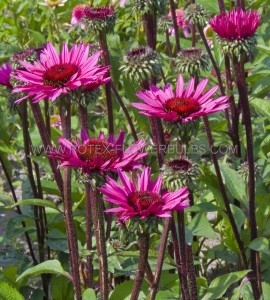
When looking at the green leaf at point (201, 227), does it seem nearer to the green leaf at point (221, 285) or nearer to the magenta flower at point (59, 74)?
the green leaf at point (221, 285)

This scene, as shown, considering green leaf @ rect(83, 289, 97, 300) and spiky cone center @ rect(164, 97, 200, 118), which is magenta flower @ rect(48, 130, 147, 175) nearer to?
spiky cone center @ rect(164, 97, 200, 118)

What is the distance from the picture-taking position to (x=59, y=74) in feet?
3.93

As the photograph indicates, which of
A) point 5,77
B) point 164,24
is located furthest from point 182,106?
point 164,24

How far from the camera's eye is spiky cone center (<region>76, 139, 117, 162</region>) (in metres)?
1.09

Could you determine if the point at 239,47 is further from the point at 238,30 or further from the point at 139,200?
the point at 139,200

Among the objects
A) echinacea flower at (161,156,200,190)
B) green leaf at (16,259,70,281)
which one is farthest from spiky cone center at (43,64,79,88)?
green leaf at (16,259,70,281)

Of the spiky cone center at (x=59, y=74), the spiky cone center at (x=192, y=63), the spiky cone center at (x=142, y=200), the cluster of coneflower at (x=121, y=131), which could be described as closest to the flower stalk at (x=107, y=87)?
the cluster of coneflower at (x=121, y=131)

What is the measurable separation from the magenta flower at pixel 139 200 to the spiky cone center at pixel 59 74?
22cm

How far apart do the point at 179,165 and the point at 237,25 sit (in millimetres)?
325

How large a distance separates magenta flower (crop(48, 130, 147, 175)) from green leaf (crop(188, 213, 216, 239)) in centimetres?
49

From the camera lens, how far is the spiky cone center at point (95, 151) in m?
1.09

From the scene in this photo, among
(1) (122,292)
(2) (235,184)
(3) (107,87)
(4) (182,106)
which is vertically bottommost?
(1) (122,292)

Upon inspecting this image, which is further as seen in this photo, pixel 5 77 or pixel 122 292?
pixel 5 77

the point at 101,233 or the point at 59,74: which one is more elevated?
the point at 59,74
